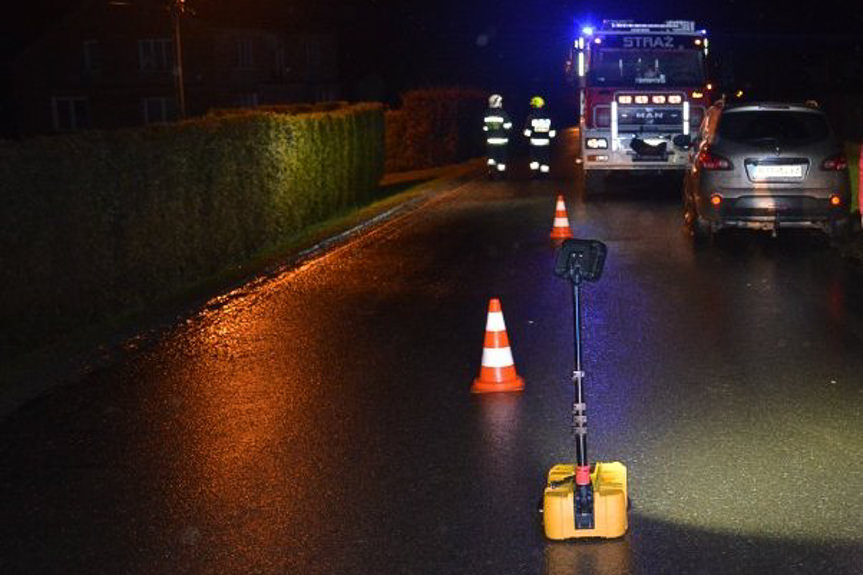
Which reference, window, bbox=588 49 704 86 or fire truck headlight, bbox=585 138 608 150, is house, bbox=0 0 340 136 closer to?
window, bbox=588 49 704 86

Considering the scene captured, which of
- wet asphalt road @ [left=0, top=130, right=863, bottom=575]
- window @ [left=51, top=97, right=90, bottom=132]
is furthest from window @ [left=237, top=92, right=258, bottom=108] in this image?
wet asphalt road @ [left=0, top=130, right=863, bottom=575]

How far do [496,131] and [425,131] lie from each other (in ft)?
37.1

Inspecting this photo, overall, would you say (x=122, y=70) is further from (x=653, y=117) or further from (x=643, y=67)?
(x=653, y=117)

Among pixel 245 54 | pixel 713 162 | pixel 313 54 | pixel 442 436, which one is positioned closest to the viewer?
pixel 442 436

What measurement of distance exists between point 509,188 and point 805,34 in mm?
30342

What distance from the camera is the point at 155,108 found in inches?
2520

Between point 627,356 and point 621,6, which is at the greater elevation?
point 621,6

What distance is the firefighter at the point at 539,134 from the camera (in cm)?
2769

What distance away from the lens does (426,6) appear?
82.4 metres

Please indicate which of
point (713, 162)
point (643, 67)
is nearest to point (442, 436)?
point (713, 162)

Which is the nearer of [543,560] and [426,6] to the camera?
[543,560]

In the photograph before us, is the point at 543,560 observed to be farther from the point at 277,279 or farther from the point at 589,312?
the point at 277,279

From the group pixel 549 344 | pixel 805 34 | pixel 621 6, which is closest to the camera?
pixel 549 344

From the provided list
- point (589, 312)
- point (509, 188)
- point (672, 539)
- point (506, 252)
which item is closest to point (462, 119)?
point (509, 188)
